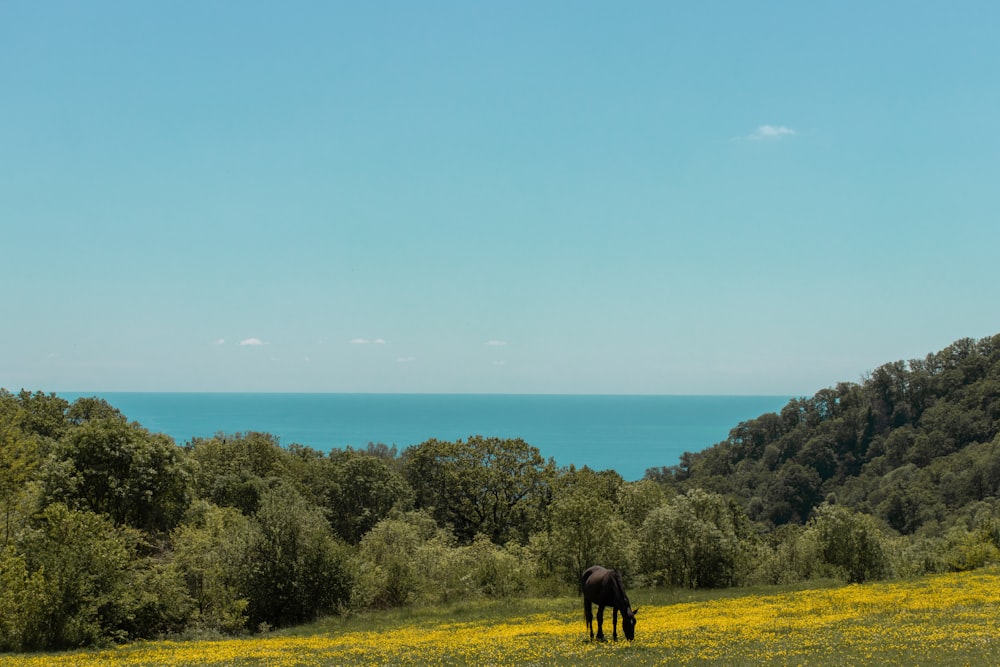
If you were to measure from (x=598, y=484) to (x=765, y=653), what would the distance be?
6564 cm

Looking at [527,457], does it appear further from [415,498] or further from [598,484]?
[415,498]

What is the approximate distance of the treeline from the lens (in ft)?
111

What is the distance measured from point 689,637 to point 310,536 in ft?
88.3

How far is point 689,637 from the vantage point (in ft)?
80.8

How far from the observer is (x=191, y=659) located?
2541 centimetres

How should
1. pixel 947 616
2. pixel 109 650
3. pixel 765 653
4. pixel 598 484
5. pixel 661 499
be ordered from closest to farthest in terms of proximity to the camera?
pixel 765 653, pixel 947 616, pixel 109 650, pixel 661 499, pixel 598 484

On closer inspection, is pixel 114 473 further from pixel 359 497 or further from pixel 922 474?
pixel 922 474

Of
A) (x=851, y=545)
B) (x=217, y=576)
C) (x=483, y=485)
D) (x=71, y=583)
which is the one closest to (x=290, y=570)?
(x=217, y=576)

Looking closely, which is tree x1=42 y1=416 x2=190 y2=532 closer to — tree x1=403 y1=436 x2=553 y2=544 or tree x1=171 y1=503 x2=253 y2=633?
tree x1=171 y1=503 x2=253 y2=633

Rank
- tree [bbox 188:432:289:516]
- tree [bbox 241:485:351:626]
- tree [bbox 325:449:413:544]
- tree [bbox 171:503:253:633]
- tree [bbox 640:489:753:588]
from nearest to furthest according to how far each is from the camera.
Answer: tree [bbox 171:503:253:633], tree [bbox 241:485:351:626], tree [bbox 640:489:753:588], tree [bbox 188:432:289:516], tree [bbox 325:449:413:544]

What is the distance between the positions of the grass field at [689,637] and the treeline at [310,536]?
13.4ft

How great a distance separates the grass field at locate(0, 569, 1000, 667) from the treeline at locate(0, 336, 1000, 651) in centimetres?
409

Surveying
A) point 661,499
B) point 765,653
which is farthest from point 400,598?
point 661,499

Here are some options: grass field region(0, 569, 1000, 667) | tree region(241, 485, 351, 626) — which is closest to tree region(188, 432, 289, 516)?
tree region(241, 485, 351, 626)
